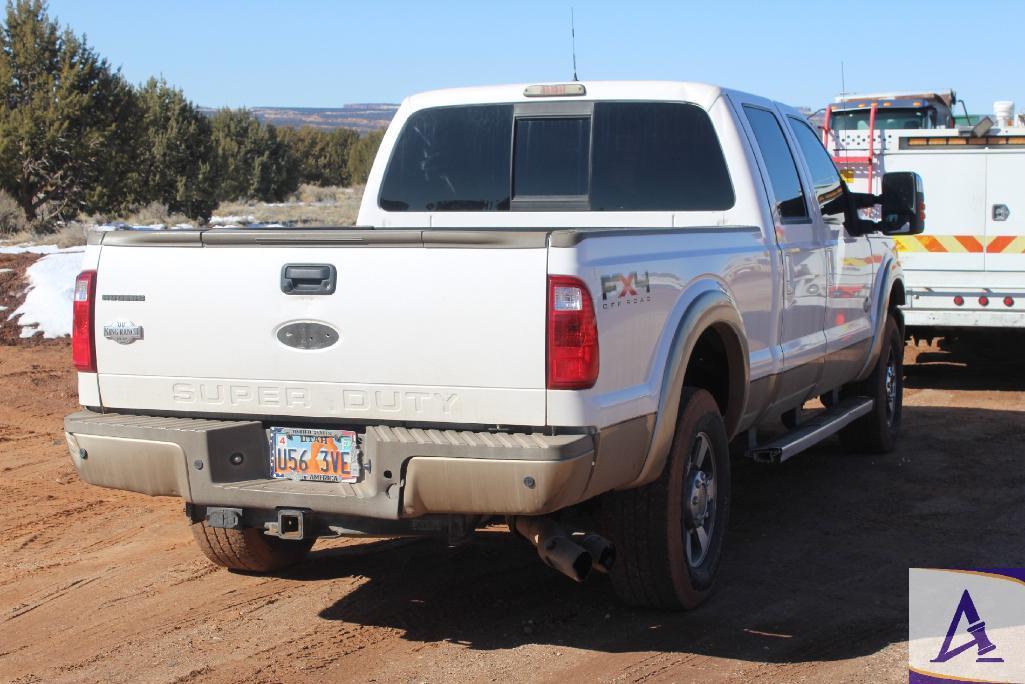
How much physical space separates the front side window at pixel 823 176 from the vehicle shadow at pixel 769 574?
5.48 ft

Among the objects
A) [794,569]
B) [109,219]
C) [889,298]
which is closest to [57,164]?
[109,219]

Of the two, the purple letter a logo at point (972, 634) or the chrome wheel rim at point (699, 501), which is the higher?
the chrome wheel rim at point (699, 501)

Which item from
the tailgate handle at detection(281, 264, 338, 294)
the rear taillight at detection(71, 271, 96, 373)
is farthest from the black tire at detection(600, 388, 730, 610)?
the rear taillight at detection(71, 271, 96, 373)

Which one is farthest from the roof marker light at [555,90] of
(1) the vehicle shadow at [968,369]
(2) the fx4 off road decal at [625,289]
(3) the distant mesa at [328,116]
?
(3) the distant mesa at [328,116]

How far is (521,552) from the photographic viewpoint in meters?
6.09

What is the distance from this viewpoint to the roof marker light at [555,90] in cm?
626

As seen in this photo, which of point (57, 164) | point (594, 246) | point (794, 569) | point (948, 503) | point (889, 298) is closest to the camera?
point (594, 246)

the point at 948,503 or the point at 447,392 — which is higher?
the point at 447,392

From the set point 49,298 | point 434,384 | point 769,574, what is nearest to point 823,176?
point 769,574

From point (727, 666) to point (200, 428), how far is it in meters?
2.11

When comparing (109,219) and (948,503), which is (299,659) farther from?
(109,219)

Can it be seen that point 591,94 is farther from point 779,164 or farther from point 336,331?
point 336,331

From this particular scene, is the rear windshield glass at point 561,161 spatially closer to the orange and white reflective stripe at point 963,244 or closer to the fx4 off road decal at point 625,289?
the fx4 off road decal at point 625,289

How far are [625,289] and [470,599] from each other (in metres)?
1.74
